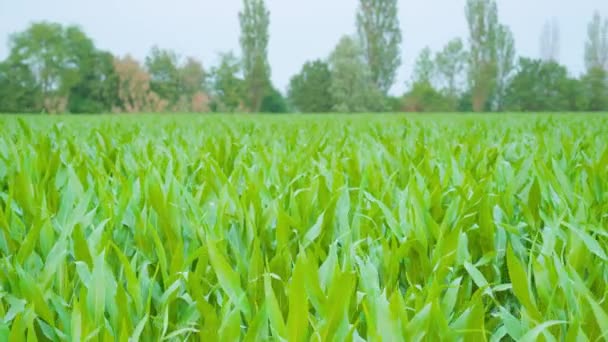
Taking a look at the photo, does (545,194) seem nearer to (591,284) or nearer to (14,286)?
(591,284)

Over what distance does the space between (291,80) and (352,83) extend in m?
8.21

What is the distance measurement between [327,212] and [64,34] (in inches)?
2324

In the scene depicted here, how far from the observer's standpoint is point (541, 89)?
4781 centimetres

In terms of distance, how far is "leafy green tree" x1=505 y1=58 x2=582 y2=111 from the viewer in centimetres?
4700

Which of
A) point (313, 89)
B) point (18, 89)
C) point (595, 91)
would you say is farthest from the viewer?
point (313, 89)

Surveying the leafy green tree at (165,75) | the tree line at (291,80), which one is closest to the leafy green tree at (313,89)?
the tree line at (291,80)

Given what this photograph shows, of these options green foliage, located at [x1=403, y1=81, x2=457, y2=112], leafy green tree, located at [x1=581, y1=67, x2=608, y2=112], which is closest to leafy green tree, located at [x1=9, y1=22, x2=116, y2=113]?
green foliage, located at [x1=403, y1=81, x2=457, y2=112]

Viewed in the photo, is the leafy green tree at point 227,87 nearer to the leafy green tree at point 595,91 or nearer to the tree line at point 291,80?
the tree line at point 291,80

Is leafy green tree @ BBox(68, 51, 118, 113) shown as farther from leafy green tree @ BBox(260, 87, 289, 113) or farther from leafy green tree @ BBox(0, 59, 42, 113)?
leafy green tree @ BBox(260, 87, 289, 113)

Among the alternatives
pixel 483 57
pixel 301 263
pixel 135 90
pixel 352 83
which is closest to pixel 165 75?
pixel 135 90

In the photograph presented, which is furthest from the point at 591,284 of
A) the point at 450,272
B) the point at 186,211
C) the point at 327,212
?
the point at 186,211

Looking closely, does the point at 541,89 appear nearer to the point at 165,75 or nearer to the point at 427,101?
the point at 427,101

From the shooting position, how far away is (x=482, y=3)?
4859 centimetres

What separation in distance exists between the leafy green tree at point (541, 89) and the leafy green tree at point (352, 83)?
1117 cm
